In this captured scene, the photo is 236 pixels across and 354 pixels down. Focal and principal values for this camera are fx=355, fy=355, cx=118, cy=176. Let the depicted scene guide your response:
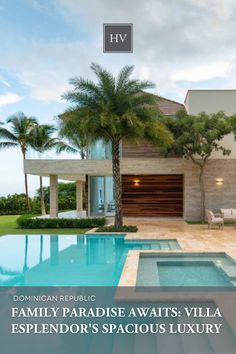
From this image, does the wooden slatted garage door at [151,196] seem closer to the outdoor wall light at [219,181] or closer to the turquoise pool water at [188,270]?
the outdoor wall light at [219,181]

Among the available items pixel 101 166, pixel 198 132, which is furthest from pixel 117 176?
pixel 198 132

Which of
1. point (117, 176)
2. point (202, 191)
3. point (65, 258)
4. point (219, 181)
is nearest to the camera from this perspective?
point (65, 258)

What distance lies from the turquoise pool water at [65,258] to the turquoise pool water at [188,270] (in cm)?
81

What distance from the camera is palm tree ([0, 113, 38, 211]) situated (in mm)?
30531

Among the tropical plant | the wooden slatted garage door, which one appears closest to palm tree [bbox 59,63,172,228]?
the tropical plant

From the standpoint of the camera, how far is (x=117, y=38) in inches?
292

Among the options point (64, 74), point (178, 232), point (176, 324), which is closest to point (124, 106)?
point (64, 74)

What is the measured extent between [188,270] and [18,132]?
80.0 feet

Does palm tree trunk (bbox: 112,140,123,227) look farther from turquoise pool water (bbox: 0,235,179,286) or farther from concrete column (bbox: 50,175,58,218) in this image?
concrete column (bbox: 50,175,58,218)

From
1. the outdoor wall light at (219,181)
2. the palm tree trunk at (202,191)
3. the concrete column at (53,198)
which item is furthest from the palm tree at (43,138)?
the outdoor wall light at (219,181)

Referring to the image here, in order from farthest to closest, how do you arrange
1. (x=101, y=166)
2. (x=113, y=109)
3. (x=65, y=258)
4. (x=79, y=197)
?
(x=79, y=197) < (x=101, y=166) < (x=113, y=109) < (x=65, y=258)

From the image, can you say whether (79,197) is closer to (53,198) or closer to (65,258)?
(53,198)

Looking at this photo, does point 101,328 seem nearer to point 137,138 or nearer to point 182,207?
point 137,138

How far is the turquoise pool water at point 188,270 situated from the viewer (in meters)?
8.02
